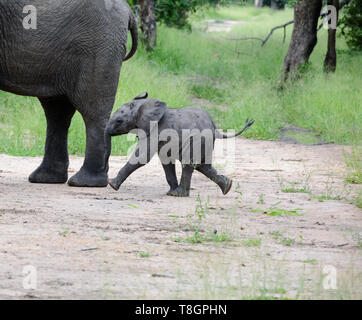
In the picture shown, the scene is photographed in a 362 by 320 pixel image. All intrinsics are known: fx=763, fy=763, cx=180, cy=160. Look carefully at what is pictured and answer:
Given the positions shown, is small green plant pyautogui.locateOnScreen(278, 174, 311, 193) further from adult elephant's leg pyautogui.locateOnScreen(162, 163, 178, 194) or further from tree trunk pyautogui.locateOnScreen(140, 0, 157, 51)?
tree trunk pyautogui.locateOnScreen(140, 0, 157, 51)

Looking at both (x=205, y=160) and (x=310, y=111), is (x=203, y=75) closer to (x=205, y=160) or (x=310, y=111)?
(x=310, y=111)

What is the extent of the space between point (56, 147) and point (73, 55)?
105 centimetres

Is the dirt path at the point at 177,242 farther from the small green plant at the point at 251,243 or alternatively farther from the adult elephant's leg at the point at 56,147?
the adult elephant's leg at the point at 56,147

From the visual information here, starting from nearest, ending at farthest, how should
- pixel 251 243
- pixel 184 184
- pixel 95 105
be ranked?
pixel 251 243
pixel 184 184
pixel 95 105

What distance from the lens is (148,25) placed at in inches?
698

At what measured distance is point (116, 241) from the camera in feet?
15.8

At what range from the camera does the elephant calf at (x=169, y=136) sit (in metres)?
6.43

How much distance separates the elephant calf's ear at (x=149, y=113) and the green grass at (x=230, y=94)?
2978 mm

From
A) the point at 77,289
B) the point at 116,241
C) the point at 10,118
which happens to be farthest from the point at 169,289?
the point at 10,118

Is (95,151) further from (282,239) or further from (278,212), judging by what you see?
(282,239)

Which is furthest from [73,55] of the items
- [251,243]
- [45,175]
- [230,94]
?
[230,94]

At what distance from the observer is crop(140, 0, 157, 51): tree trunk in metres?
17.6

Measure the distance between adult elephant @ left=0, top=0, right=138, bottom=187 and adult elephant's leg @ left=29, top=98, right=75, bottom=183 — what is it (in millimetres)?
202

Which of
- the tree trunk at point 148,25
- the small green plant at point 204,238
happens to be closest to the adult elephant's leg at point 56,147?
the small green plant at point 204,238
